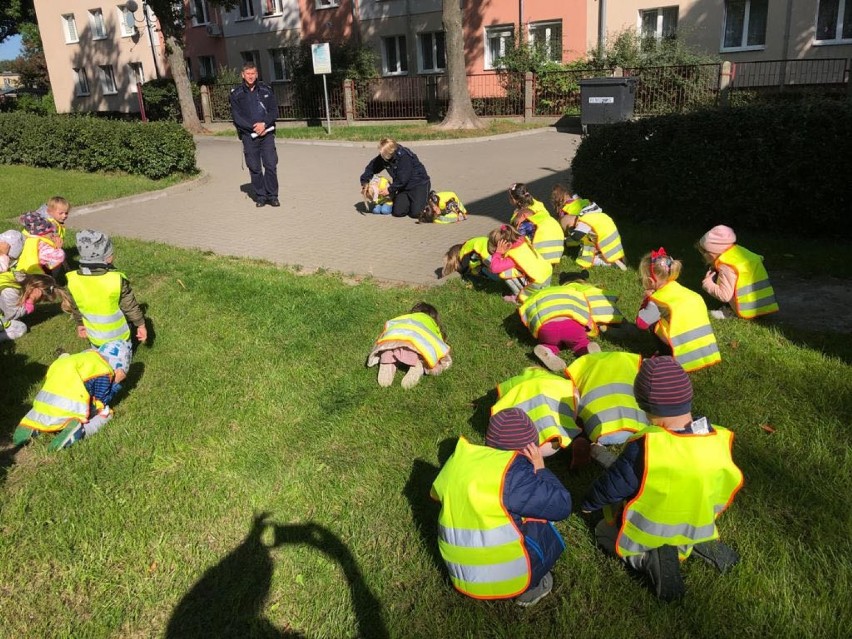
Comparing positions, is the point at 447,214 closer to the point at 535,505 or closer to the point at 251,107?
the point at 251,107

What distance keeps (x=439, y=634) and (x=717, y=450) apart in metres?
1.42

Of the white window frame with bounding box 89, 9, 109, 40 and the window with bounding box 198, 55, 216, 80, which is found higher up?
the white window frame with bounding box 89, 9, 109, 40

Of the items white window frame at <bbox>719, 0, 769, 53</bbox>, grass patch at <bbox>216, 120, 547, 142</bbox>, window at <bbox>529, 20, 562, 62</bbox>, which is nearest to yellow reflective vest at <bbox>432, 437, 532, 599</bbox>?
grass patch at <bbox>216, 120, 547, 142</bbox>

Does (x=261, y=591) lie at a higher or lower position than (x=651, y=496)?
lower

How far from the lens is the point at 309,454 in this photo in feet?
13.4

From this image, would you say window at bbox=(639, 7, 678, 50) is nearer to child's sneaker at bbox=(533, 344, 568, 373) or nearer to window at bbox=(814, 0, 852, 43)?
window at bbox=(814, 0, 852, 43)

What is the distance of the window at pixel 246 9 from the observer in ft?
106

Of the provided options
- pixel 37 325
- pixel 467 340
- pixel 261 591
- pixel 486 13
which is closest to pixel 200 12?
pixel 486 13

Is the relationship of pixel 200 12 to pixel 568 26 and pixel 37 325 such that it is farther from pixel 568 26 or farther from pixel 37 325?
pixel 37 325

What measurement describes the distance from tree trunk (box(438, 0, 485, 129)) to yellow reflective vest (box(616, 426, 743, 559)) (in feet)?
62.4

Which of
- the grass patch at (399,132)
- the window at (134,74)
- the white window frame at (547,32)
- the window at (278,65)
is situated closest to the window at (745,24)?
the white window frame at (547,32)

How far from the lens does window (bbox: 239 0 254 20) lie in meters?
32.2

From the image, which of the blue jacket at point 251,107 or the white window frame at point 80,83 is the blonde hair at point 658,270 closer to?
the blue jacket at point 251,107

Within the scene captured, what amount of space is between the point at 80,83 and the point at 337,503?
148 ft
